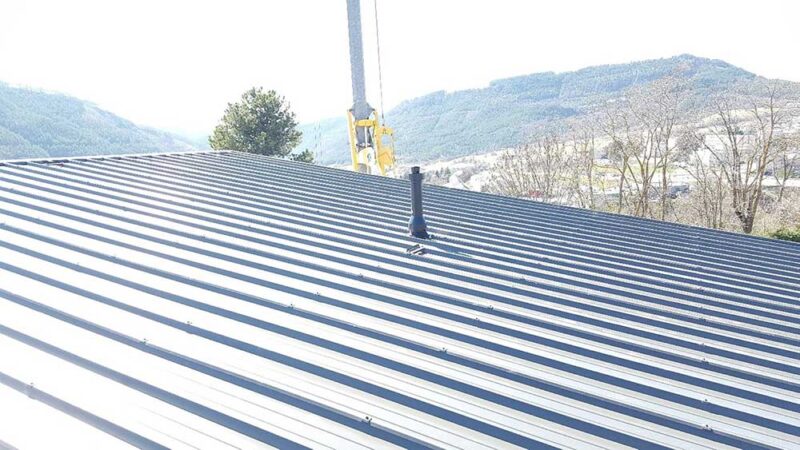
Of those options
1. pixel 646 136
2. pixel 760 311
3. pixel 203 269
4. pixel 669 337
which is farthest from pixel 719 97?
pixel 203 269

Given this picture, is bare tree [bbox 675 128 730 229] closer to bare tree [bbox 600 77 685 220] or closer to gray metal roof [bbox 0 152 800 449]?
bare tree [bbox 600 77 685 220]

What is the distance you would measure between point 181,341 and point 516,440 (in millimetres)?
1760

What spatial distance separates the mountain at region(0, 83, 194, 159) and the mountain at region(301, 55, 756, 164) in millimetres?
30165

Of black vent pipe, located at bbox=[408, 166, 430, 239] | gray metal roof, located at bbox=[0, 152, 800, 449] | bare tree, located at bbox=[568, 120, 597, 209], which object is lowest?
gray metal roof, located at bbox=[0, 152, 800, 449]

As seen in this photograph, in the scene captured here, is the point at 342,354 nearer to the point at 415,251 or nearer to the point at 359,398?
the point at 359,398

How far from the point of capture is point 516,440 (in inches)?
85.0

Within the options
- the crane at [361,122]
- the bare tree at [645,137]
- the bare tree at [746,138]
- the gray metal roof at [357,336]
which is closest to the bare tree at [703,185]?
the bare tree at [746,138]

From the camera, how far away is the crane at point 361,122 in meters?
12.0

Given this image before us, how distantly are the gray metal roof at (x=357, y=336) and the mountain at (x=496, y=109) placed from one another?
38195mm

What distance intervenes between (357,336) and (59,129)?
86.4m

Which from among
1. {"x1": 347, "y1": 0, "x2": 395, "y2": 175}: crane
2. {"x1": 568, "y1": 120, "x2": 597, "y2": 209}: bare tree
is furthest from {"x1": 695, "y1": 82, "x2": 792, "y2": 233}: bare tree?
{"x1": 347, "y1": 0, "x2": 395, "y2": 175}: crane

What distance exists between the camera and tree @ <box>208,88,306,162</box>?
78.7ft

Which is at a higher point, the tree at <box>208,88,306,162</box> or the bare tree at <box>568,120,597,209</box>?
the tree at <box>208,88,306,162</box>

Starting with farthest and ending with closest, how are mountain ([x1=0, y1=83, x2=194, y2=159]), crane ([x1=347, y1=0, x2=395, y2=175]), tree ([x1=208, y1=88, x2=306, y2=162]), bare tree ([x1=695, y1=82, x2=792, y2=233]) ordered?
1. mountain ([x1=0, y1=83, x2=194, y2=159])
2. tree ([x1=208, y1=88, x2=306, y2=162])
3. bare tree ([x1=695, y1=82, x2=792, y2=233])
4. crane ([x1=347, y1=0, x2=395, y2=175])
